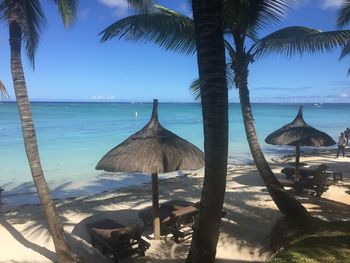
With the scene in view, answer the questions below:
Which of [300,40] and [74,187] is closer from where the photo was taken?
[300,40]

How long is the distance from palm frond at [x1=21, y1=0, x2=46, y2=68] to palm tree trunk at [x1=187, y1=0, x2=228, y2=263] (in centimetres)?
431

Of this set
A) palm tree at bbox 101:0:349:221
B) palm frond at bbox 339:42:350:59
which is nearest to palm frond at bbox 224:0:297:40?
palm tree at bbox 101:0:349:221

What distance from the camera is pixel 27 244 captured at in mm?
7148

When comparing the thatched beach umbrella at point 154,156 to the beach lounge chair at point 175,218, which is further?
the beach lounge chair at point 175,218

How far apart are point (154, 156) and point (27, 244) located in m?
3.25

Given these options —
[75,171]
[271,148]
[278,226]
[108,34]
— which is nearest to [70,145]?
[75,171]

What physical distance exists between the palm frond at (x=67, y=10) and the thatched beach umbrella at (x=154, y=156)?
2.93 meters

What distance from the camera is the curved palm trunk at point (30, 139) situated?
5828 millimetres

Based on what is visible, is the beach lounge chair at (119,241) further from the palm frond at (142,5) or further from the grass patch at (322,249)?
the palm frond at (142,5)

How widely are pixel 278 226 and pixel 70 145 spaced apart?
71.6 ft

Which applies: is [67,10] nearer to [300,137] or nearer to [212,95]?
[212,95]

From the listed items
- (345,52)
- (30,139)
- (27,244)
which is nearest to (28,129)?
(30,139)

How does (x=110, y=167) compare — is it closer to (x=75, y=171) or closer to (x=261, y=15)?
(x=261, y=15)

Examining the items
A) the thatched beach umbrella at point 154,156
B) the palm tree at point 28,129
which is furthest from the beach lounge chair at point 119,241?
the thatched beach umbrella at point 154,156
